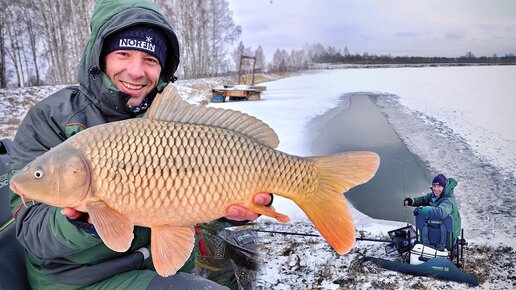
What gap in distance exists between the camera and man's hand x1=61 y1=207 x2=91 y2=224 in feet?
2.46

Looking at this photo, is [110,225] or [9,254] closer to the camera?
[110,225]

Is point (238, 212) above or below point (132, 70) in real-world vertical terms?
below

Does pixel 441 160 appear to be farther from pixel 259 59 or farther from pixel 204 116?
pixel 259 59

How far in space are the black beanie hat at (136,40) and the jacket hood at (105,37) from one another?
0.03m

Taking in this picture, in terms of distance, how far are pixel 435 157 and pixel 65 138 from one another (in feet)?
9.40

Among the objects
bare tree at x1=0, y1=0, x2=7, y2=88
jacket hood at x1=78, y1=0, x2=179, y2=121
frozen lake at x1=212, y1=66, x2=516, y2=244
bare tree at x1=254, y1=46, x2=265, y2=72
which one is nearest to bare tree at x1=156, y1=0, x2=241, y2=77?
bare tree at x1=254, y1=46, x2=265, y2=72

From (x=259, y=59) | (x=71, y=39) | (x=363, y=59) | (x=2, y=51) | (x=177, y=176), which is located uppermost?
(x=71, y=39)

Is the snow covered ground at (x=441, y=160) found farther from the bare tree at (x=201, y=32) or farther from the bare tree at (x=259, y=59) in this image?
the bare tree at (x=201, y=32)

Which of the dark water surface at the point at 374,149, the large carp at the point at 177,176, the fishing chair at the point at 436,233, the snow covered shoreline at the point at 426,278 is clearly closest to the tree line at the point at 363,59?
the dark water surface at the point at 374,149

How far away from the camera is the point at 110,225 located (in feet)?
2.31

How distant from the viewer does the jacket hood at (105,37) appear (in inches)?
40.2

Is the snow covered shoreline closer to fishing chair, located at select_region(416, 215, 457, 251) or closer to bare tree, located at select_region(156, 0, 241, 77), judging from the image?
fishing chair, located at select_region(416, 215, 457, 251)

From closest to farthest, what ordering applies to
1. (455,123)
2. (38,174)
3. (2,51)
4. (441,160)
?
1. (38,174)
2. (441,160)
3. (455,123)
4. (2,51)

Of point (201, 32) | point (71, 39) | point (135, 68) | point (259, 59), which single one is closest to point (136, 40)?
point (135, 68)
